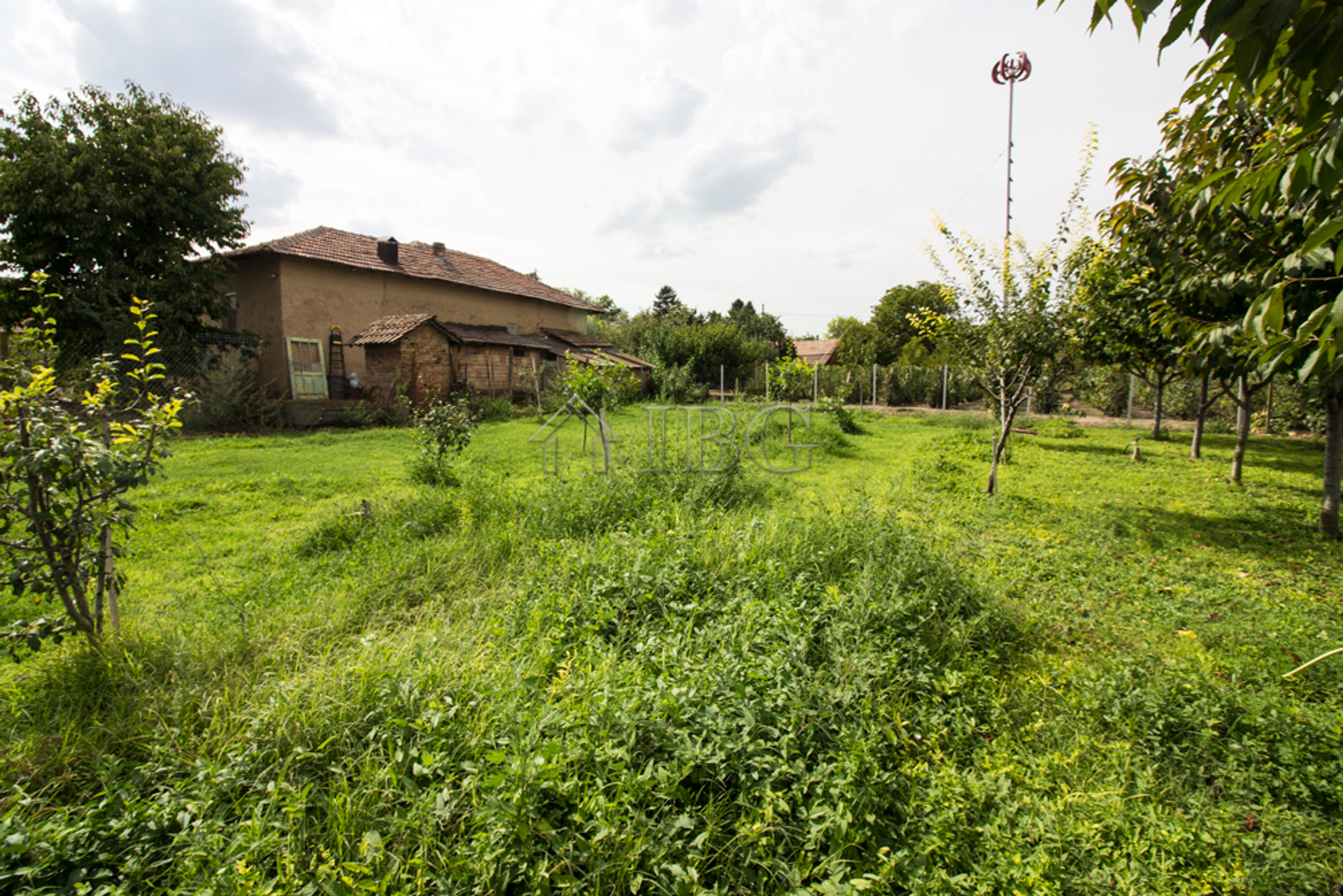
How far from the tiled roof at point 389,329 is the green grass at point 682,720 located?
450 inches

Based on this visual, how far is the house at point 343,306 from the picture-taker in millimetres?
16438

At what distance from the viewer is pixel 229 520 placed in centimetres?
570

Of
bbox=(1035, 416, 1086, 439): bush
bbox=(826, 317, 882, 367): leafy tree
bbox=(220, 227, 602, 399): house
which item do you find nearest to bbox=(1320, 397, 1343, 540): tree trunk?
bbox=(1035, 416, 1086, 439): bush

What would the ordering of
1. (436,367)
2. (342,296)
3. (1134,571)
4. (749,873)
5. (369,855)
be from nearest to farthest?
(369,855) < (749,873) < (1134,571) < (436,367) < (342,296)

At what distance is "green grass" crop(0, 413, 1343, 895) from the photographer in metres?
1.95

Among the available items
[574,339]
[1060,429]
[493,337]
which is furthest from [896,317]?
[493,337]

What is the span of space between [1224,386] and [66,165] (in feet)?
67.6

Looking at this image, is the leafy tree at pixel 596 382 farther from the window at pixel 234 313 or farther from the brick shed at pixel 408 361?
the window at pixel 234 313

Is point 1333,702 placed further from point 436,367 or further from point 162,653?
point 436,367

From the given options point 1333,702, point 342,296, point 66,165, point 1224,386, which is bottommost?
point 1333,702

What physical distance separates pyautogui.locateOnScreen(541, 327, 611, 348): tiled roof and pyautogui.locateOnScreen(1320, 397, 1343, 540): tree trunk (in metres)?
21.8

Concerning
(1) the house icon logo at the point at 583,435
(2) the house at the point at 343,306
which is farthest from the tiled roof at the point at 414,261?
(1) the house icon logo at the point at 583,435

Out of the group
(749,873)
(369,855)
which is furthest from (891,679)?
(369,855)

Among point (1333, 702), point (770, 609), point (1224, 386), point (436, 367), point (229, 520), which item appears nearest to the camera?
point (1333, 702)
